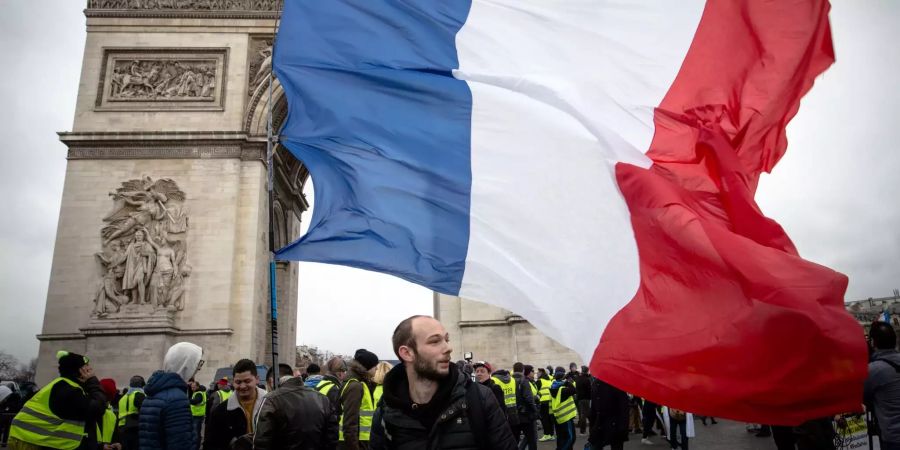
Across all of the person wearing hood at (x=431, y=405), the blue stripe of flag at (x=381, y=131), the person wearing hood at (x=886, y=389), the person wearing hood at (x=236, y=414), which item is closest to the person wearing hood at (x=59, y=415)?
the person wearing hood at (x=236, y=414)

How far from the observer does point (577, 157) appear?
3279 mm

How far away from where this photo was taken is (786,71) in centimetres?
345

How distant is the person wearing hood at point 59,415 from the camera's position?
13.7 feet

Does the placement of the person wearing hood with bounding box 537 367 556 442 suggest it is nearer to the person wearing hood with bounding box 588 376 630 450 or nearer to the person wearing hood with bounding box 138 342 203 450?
the person wearing hood with bounding box 588 376 630 450

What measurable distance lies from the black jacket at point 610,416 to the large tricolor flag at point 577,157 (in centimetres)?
382

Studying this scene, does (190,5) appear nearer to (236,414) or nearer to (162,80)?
(162,80)

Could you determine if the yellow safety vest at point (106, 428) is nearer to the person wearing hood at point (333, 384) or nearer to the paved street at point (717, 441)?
the person wearing hood at point (333, 384)

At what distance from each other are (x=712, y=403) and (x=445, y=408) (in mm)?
1055

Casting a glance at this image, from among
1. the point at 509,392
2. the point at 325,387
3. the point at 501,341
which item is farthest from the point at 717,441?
the point at 325,387

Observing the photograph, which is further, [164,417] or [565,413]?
[565,413]

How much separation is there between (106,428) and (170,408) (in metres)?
1.61

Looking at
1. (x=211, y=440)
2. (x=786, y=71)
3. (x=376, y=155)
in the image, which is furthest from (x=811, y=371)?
(x=211, y=440)

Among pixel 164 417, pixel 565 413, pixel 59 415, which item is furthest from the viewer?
pixel 565 413

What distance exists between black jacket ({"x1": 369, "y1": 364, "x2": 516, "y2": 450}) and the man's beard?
0.03 m
